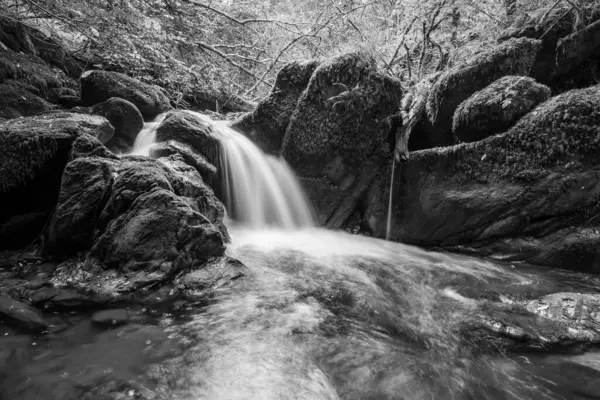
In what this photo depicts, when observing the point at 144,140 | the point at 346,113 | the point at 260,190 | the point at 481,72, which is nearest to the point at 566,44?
the point at 481,72

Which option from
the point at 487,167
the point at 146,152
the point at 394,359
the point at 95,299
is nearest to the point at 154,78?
the point at 146,152

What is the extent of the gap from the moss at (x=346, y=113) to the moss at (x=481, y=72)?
0.96m

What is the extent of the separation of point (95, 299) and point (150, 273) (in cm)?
54

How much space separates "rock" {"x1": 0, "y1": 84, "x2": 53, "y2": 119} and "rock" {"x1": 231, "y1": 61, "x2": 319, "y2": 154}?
479cm

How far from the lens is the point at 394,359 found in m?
2.55

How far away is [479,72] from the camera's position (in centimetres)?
638

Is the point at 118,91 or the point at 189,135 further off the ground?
the point at 118,91

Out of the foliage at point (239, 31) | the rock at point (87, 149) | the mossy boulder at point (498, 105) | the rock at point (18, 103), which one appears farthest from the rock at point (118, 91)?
the mossy boulder at point (498, 105)

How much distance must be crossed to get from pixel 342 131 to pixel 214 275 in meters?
4.30

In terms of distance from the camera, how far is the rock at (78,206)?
3844 millimetres

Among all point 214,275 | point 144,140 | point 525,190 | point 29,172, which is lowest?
point 214,275

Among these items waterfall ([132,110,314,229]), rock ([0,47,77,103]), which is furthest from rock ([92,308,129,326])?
rock ([0,47,77,103])

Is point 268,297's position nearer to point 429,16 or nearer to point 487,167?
point 487,167

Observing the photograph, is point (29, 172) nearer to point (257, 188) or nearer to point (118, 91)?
point (257, 188)
